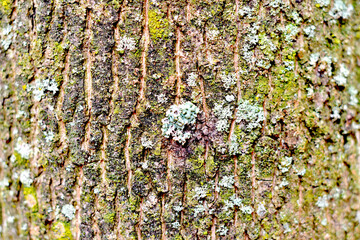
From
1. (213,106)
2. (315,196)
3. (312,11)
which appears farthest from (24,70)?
(315,196)

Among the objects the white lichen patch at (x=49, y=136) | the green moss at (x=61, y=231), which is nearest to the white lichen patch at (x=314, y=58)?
the white lichen patch at (x=49, y=136)

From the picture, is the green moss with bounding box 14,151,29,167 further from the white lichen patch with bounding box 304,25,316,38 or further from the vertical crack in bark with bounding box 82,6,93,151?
the white lichen patch with bounding box 304,25,316,38

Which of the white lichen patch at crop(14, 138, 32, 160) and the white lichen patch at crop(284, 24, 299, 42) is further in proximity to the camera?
the white lichen patch at crop(14, 138, 32, 160)

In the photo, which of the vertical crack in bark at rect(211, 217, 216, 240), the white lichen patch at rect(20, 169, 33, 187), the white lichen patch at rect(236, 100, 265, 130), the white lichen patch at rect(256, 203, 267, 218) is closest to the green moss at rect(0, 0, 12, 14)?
the white lichen patch at rect(20, 169, 33, 187)

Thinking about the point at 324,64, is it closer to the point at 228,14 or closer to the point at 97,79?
the point at 228,14

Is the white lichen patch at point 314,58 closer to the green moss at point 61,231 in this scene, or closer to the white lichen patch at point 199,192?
the white lichen patch at point 199,192
